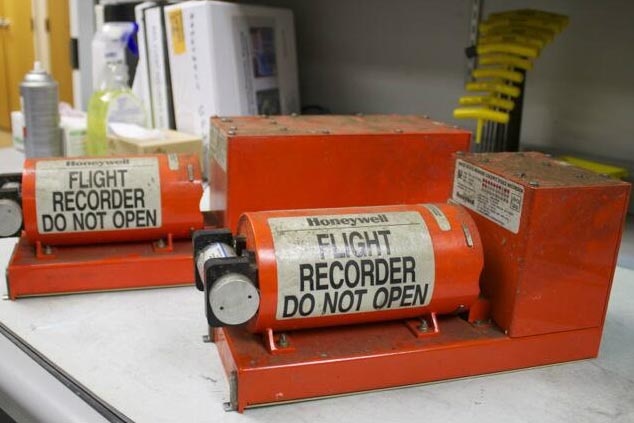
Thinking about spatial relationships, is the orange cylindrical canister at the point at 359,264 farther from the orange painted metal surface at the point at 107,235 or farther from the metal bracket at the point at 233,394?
the orange painted metal surface at the point at 107,235

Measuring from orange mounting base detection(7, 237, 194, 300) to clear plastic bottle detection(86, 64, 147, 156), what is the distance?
55 cm

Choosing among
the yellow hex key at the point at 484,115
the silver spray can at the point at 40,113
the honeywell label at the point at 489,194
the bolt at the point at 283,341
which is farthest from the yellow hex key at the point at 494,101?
the silver spray can at the point at 40,113

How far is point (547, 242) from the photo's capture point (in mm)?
666

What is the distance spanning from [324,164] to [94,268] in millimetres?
355

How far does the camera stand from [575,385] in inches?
26.6

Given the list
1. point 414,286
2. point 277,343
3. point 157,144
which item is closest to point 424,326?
point 414,286

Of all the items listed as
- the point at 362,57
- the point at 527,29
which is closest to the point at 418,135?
the point at 527,29

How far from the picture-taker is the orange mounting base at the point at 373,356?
24.2 inches

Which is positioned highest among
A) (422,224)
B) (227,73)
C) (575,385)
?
(227,73)

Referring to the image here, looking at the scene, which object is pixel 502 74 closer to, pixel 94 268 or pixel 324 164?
pixel 324 164

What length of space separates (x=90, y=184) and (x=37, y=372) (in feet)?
0.96

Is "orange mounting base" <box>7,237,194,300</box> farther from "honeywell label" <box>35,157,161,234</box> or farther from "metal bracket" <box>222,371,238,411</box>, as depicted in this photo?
"metal bracket" <box>222,371,238,411</box>

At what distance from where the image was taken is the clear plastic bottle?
1400mm

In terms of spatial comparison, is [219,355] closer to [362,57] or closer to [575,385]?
[575,385]
